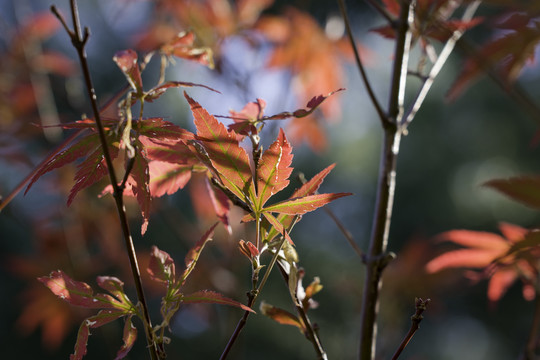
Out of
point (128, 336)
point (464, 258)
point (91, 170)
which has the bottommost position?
point (464, 258)

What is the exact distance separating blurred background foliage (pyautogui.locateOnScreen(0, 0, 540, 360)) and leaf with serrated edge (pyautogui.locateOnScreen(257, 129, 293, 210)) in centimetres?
63

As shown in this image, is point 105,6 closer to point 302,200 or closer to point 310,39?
point 310,39

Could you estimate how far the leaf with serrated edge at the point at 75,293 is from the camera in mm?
349

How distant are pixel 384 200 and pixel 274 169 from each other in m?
0.13

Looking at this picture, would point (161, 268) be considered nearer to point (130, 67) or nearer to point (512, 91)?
point (130, 67)

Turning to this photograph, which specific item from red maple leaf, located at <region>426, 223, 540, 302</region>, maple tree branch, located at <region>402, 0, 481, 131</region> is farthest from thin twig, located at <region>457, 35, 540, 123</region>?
red maple leaf, located at <region>426, 223, 540, 302</region>

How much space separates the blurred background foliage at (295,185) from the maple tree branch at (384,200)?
1.67 ft

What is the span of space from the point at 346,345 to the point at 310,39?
114 cm

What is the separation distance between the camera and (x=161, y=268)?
0.38m

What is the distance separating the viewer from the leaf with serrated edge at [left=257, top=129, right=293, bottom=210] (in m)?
0.36

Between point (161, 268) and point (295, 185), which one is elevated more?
point (161, 268)

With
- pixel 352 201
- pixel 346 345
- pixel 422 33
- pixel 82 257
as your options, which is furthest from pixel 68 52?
pixel 422 33

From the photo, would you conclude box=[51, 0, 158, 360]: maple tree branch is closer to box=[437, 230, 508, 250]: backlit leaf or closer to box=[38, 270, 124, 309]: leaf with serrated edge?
box=[38, 270, 124, 309]: leaf with serrated edge

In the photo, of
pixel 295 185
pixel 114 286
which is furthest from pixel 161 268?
pixel 295 185
